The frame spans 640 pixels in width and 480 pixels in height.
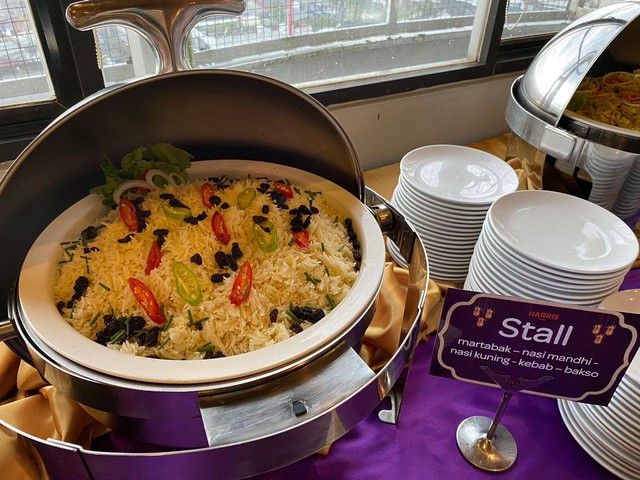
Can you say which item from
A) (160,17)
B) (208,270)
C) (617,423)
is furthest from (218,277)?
(617,423)

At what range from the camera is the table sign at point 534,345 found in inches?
25.3

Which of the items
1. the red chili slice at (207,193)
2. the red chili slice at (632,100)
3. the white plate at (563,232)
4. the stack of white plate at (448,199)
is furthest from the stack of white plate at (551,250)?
the red chili slice at (207,193)

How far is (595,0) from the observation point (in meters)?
2.10

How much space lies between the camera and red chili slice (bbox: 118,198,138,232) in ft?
2.66

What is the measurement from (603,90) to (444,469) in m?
1.12

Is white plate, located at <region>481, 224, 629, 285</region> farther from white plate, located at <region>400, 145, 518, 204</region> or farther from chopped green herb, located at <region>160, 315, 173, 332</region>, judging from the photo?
chopped green herb, located at <region>160, 315, 173, 332</region>

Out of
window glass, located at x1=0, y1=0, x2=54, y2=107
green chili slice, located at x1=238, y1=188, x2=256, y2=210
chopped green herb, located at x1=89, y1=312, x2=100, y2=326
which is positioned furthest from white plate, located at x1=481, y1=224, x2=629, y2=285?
window glass, located at x1=0, y1=0, x2=54, y2=107

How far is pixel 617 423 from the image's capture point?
0.75m

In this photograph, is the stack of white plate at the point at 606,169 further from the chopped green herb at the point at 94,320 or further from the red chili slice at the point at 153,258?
the chopped green herb at the point at 94,320

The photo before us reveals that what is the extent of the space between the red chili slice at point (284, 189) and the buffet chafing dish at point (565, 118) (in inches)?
26.8

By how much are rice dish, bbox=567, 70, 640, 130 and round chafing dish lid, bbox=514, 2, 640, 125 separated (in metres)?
0.07

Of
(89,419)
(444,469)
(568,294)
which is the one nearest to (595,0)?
(568,294)

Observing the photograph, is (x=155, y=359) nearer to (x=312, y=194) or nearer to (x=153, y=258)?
(x=153, y=258)

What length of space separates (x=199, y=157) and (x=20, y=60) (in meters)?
0.59
